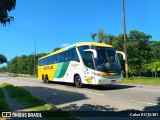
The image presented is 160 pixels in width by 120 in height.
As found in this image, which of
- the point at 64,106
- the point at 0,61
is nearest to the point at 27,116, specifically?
the point at 64,106

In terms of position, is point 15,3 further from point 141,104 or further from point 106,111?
point 141,104

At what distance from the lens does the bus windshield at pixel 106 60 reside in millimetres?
20734

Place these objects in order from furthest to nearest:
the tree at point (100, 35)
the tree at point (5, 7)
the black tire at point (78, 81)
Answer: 1. the tree at point (100, 35)
2. the black tire at point (78, 81)
3. the tree at point (5, 7)

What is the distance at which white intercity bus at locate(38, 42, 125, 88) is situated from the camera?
2072 cm

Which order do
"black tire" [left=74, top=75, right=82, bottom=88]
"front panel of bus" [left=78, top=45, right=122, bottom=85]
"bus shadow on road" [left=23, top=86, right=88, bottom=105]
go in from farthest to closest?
"black tire" [left=74, top=75, right=82, bottom=88]
"front panel of bus" [left=78, top=45, right=122, bottom=85]
"bus shadow on road" [left=23, top=86, right=88, bottom=105]

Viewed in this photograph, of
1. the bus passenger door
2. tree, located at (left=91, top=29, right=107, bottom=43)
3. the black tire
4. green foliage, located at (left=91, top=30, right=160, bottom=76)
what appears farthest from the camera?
green foliage, located at (left=91, top=30, right=160, bottom=76)

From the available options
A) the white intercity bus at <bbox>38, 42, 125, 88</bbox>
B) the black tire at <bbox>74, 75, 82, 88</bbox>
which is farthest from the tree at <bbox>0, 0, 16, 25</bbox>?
the black tire at <bbox>74, 75, 82, 88</bbox>

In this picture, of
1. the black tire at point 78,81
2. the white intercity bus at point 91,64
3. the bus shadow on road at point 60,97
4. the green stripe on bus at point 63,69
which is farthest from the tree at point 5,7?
the green stripe on bus at point 63,69

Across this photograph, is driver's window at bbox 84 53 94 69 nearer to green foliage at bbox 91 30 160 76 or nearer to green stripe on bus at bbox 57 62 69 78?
green stripe on bus at bbox 57 62 69 78

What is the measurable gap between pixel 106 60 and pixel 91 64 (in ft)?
3.54

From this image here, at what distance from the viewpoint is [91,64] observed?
837 inches

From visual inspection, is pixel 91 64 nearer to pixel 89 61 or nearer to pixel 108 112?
pixel 89 61

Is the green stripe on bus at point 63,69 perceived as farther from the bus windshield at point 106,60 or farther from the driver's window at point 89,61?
the bus windshield at point 106,60

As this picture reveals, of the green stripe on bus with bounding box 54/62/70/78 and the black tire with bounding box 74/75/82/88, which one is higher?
the green stripe on bus with bounding box 54/62/70/78
